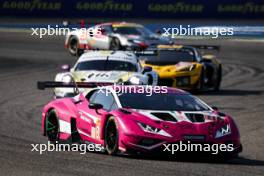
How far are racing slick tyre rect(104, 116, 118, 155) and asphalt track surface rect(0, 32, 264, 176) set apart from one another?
13 centimetres

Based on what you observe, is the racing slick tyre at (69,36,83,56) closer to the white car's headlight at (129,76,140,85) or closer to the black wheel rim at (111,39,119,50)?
the black wheel rim at (111,39,119,50)

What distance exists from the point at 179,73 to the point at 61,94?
14.2 feet

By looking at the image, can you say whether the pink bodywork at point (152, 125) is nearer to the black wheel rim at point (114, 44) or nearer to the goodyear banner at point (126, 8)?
the black wheel rim at point (114, 44)

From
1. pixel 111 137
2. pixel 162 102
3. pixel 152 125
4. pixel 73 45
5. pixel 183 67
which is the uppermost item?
pixel 162 102

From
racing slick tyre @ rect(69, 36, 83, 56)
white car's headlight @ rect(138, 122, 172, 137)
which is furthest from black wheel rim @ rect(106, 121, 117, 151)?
racing slick tyre @ rect(69, 36, 83, 56)

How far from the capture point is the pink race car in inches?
500

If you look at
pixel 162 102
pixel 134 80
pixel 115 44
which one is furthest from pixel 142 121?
pixel 115 44

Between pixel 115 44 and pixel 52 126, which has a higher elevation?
pixel 52 126

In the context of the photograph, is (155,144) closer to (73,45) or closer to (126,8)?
(73,45)

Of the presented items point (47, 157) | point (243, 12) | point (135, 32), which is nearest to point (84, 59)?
point (47, 157)

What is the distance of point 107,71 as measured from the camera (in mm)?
21250

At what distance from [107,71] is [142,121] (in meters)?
8.47

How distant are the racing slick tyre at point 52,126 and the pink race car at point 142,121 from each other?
0.12 meters

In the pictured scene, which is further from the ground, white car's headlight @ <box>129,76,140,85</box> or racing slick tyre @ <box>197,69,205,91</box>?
white car's headlight @ <box>129,76,140,85</box>
